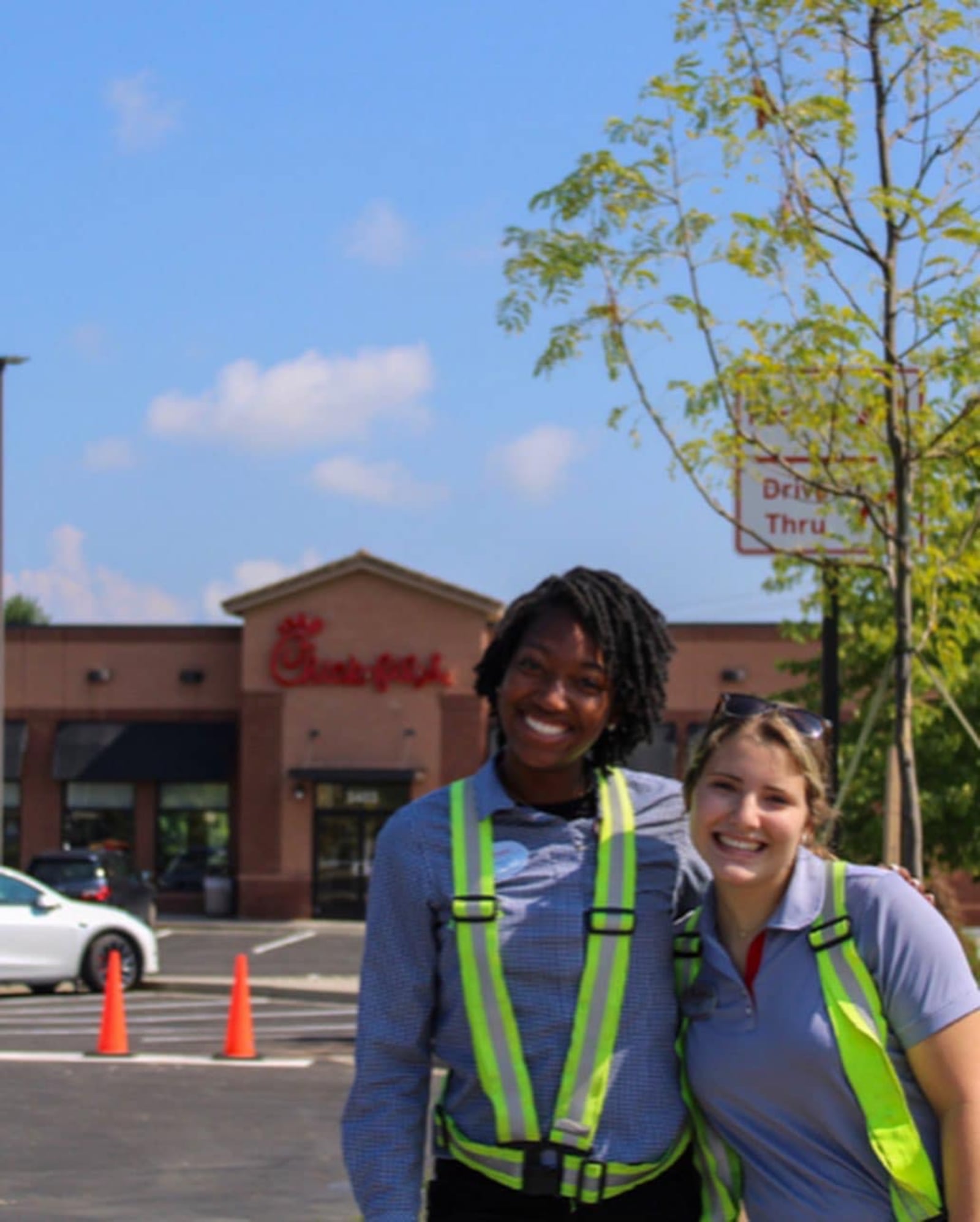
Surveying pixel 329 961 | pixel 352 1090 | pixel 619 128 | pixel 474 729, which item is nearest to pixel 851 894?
pixel 352 1090

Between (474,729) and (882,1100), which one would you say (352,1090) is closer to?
(882,1100)

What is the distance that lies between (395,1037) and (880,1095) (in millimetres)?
762

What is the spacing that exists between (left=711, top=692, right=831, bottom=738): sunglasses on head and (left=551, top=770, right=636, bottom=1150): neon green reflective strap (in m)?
0.28

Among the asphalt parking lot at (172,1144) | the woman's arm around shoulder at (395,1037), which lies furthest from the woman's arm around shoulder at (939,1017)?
the asphalt parking lot at (172,1144)

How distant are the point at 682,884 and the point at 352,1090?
646mm

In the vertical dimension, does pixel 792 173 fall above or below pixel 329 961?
above

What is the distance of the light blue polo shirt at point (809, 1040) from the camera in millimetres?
2846

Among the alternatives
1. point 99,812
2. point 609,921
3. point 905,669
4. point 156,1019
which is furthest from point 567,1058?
point 99,812

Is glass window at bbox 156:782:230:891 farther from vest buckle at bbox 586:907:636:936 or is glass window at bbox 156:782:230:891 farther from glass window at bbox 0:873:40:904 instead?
vest buckle at bbox 586:907:636:936

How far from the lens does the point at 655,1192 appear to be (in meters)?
3.01

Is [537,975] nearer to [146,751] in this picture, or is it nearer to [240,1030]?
[240,1030]

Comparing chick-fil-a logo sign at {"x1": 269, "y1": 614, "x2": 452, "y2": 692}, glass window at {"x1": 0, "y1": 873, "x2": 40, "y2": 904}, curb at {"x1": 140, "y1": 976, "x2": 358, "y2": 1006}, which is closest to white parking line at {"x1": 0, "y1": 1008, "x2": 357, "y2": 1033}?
curb at {"x1": 140, "y1": 976, "x2": 358, "y2": 1006}

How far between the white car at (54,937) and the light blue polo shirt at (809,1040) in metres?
16.8

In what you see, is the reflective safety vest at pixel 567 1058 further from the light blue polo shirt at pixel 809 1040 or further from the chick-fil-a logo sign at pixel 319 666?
the chick-fil-a logo sign at pixel 319 666
